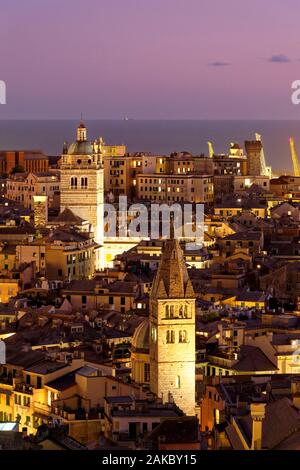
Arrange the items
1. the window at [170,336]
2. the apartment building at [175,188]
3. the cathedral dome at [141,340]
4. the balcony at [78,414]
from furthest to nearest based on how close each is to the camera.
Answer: the apartment building at [175,188]
the cathedral dome at [141,340]
the window at [170,336]
the balcony at [78,414]

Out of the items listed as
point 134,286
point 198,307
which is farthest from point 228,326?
point 134,286

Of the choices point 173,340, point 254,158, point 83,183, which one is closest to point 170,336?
point 173,340

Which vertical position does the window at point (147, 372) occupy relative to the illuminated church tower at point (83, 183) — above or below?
below

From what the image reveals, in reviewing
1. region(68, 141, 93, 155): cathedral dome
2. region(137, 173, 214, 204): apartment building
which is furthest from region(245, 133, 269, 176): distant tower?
region(68, 141, 93, 155): cathedral dome

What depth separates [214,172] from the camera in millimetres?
57938

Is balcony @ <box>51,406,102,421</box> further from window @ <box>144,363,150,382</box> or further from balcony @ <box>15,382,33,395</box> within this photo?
window @ <box>144,363,150,382</box>

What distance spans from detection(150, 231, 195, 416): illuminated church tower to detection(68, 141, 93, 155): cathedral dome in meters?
21.1

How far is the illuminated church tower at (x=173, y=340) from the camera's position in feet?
71.0

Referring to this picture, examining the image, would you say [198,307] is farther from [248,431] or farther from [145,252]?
[248,431]

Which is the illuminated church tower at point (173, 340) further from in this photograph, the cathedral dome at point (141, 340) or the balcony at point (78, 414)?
the balcony at point (78, 414)

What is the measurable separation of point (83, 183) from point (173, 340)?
833 inches

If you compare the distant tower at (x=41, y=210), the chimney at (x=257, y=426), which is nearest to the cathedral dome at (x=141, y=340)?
the chimney at (x=257, y=426)

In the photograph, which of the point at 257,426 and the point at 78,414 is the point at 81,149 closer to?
the point at 78,414

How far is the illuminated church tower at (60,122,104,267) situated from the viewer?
42294mm
